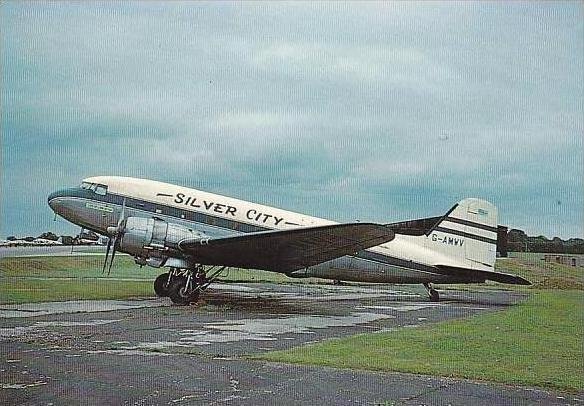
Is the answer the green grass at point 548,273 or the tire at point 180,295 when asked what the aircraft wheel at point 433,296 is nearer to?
the green grass at point 548,273

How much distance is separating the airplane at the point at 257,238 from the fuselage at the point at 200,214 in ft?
0.10

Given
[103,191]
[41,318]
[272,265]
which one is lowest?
[41,318]

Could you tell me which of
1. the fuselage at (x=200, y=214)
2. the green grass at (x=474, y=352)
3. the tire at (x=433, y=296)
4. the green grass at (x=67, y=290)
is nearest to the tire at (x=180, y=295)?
the fuselage at (x=200, y=214)

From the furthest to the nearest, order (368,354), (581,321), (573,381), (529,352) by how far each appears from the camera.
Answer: (581,321) → (529,352) → (368,354) → (573,381)

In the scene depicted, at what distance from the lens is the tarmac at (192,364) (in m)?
6.79

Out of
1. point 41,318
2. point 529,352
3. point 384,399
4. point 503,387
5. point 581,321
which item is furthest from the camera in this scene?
point 581,321

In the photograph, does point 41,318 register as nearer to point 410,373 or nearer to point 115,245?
point 115,245

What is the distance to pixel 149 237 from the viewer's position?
59.2 ft

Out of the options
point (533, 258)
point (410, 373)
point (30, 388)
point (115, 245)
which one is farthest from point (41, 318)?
point (533, 258)

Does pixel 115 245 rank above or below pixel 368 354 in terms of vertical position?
above

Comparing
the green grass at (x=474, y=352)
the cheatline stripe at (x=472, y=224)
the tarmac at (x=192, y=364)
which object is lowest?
the tarmac at (x=192, y=364)

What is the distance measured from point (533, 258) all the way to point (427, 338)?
1708 cm

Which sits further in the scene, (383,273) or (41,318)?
(383,273)

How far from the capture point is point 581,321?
1538cm
